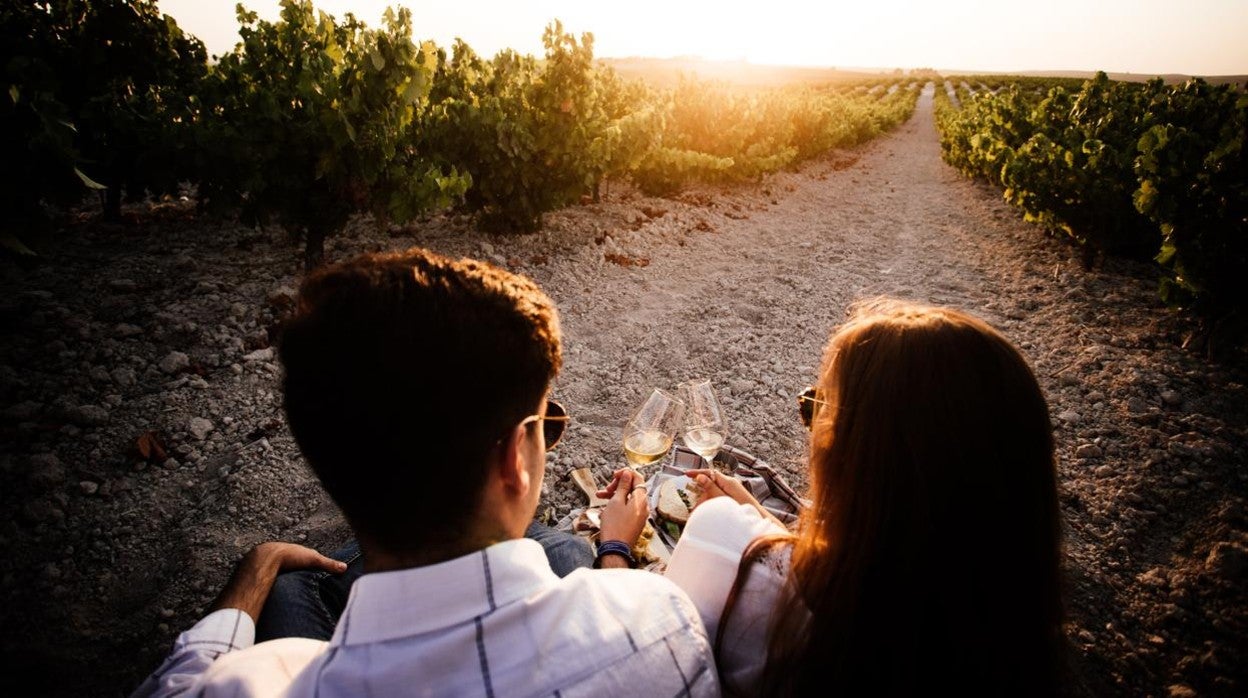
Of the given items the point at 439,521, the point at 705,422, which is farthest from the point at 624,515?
the point at 439,521

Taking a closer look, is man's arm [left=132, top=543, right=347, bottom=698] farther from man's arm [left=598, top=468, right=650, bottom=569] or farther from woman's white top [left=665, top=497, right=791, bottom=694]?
woman's white top [left=665, top=497, right=791, bottom=694]

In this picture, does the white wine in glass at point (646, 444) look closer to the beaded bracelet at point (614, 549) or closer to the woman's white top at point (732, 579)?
the beaded bracelet at point (614, 549)

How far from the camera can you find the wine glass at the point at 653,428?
2182 millimetres

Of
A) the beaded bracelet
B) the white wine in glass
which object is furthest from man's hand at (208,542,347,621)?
the white wine in glass

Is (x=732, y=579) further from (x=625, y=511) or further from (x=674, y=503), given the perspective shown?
(x=674, y=503)

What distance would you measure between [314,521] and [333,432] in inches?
96.5

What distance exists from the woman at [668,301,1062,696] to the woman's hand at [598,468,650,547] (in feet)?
2.32

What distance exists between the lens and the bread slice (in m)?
2.26

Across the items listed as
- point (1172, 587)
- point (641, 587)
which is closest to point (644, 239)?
point (1172, 587)

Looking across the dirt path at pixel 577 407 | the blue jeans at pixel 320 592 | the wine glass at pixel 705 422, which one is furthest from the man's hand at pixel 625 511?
the dirt path at pixel 577 407

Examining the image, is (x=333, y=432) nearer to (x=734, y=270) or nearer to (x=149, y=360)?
(x=149, y=360)

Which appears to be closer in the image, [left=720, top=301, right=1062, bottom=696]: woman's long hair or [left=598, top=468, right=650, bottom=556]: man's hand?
[left=720, top=301, right=1062, bottom=696]: woman's long hair

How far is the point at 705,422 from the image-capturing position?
2305 mm

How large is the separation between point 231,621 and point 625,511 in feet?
4.15
